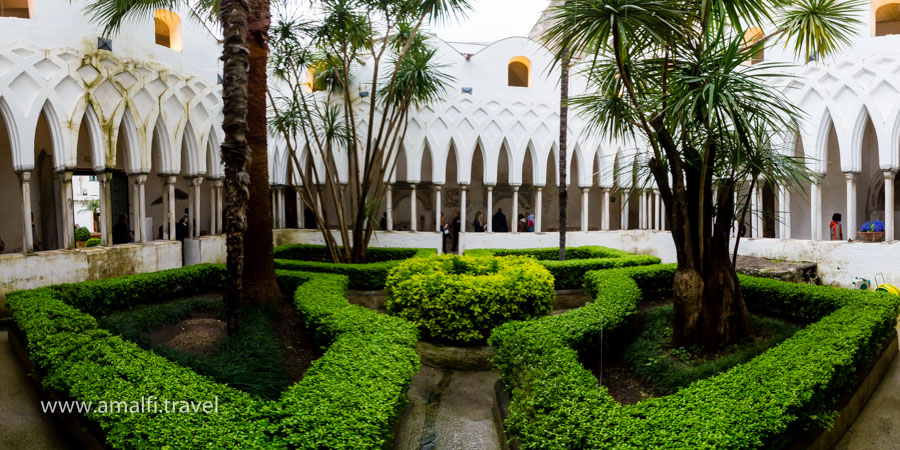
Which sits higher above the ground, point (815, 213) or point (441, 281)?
point (815, 213)

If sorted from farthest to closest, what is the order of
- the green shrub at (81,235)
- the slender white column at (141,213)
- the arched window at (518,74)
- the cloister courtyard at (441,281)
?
the arched window at (518,74) → the green shrub at (81,235) → the slender white column at (141,213) → the cloister courtyard at (441,281)

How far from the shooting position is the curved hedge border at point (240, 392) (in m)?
3.27

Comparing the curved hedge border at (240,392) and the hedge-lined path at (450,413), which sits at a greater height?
the curved hedge border at (240,392)

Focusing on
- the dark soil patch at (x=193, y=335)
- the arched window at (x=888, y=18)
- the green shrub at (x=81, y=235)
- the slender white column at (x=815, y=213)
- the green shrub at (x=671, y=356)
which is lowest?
the green shrub at (x=671, y=356)

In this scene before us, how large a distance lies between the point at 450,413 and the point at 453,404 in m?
0.27

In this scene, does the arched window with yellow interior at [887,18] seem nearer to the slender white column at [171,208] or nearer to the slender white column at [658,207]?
the slender white column at [658,207]

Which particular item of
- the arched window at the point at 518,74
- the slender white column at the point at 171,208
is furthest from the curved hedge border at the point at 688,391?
the arched window at the point at 518,74

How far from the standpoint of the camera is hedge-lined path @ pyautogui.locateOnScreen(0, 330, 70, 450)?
4.44m

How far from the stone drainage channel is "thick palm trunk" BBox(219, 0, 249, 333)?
2439 millimetres

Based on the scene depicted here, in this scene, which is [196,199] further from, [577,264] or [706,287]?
[706,287]

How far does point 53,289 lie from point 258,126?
363cm

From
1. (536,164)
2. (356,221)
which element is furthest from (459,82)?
(356,221)

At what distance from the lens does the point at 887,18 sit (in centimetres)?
1441

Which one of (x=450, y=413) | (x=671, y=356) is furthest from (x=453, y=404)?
(x=671, y=356)
